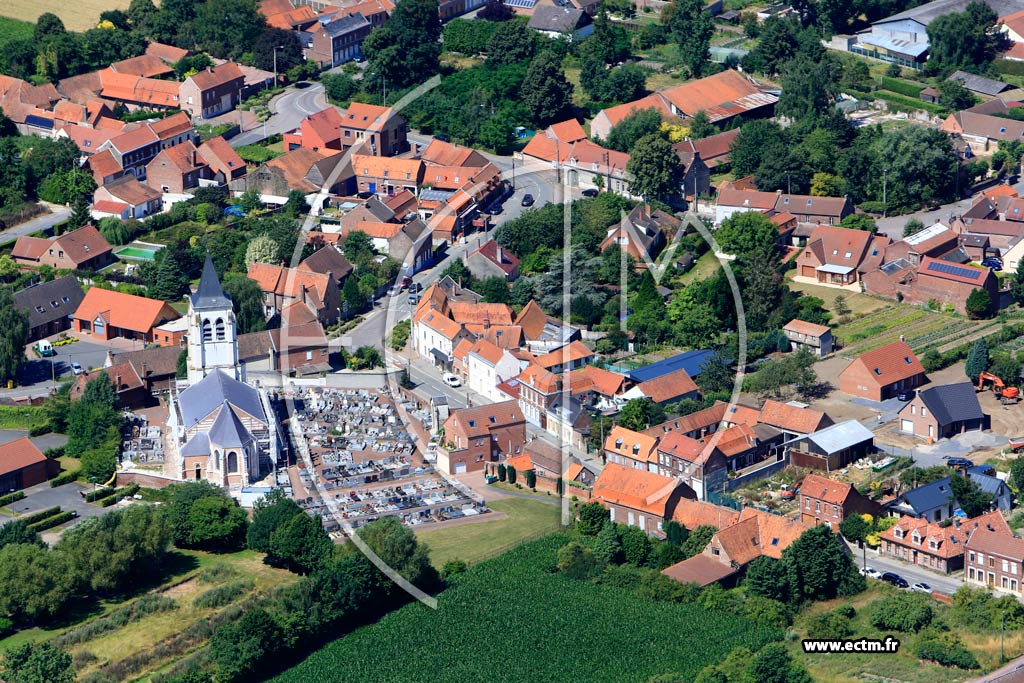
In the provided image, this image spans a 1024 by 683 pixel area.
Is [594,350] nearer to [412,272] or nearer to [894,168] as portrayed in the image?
[412,272]

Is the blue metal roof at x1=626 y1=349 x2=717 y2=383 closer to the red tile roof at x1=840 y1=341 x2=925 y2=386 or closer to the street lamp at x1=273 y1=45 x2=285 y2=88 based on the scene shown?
the red tile roof at x1=840 y1=341 x2=925 y2=386

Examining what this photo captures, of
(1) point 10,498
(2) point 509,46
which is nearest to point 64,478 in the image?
(1) point 10,498

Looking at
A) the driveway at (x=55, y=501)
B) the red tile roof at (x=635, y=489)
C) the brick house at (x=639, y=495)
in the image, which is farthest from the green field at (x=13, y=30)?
the brick house at (x=639, y=495)

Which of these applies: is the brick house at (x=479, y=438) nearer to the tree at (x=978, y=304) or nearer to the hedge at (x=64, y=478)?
the hedge at (x=64, y=478)

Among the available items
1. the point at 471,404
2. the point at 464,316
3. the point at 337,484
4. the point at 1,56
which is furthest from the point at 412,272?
the point at 1,56

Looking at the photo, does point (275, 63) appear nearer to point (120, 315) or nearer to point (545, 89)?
point (545, 89)
